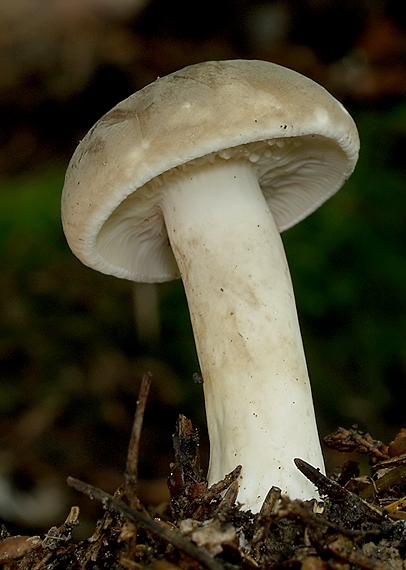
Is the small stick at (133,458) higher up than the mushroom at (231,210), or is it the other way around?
the mushroom at (231,210)

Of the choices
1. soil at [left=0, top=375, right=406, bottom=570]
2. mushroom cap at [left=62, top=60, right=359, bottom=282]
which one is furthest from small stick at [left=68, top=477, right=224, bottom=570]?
mushroom cap at [left=62, top=60, right=359, bottom=282]

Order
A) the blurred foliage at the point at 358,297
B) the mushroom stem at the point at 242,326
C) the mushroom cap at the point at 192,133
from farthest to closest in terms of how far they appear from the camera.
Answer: the blurred foliage at the point at 358,297
the mushroom stem at the point at 242,326
the mushroom cap at the point at 192,133

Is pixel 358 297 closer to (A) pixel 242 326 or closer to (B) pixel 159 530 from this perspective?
(A) pixel 242 326

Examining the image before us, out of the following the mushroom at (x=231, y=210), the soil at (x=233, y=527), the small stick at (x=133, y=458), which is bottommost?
the soil at (x=233, y=527)

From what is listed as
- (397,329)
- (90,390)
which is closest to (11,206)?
(90,390)

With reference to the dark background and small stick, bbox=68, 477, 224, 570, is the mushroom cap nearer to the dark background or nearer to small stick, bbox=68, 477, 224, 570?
small stick, bbox=68, 477, 224, 570

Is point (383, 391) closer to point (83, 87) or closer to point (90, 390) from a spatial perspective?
point (90, 390)

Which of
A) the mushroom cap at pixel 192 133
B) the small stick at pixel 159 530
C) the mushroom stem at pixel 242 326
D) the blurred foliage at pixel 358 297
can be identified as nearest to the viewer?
the small stick at pixel 159 530

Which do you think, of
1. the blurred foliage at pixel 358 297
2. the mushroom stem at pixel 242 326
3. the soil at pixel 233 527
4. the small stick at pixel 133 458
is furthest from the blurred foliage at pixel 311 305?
the small stick at pixel 133 458

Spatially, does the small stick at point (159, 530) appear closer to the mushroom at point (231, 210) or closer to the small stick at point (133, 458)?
the small stick at point (133, 458)

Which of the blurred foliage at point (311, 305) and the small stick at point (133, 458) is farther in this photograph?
the blurred foliage at point (311, 305)
